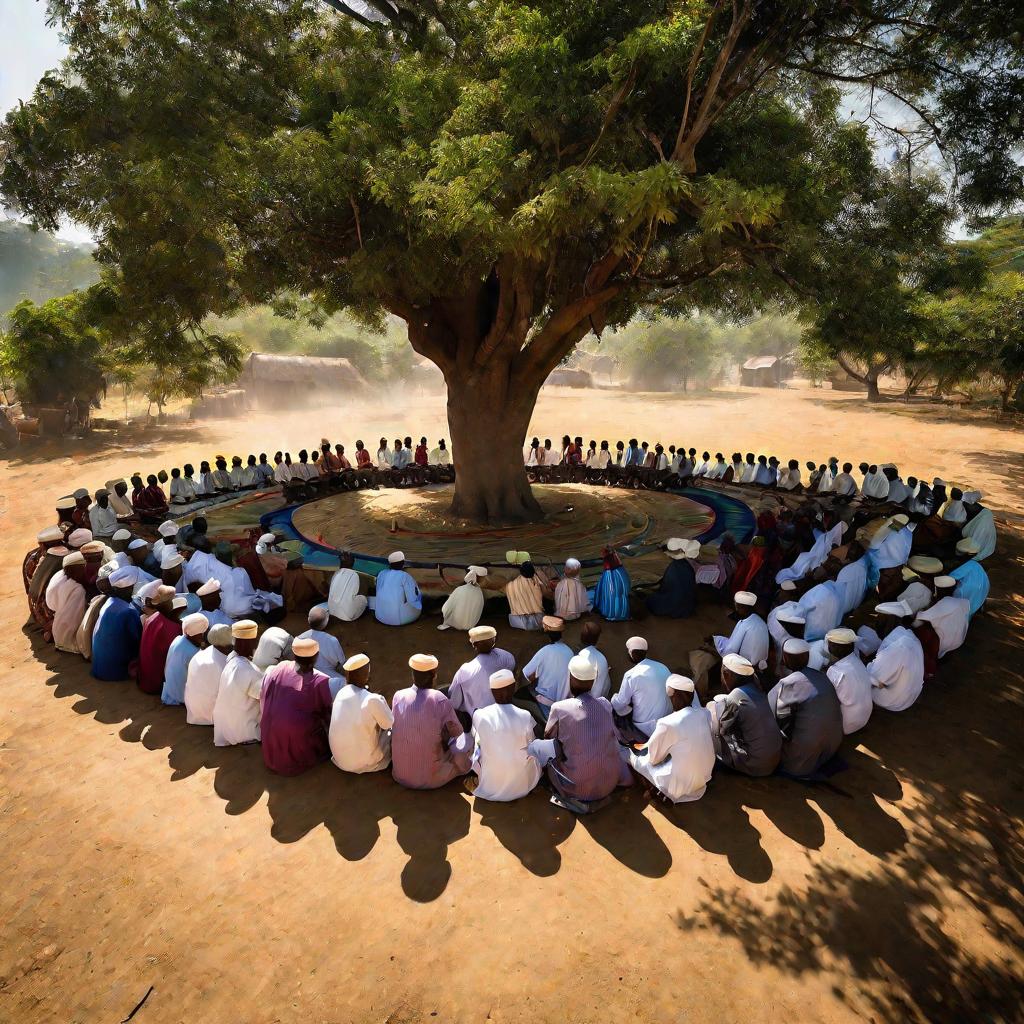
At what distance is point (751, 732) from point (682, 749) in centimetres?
71

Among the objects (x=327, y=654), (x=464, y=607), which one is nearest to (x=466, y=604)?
(x=464, y=607)

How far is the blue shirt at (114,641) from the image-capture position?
720 cm

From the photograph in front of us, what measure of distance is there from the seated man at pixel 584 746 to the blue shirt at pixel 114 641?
A: 5.15 meters

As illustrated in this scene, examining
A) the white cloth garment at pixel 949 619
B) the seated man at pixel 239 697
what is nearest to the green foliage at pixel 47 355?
the seated man at pixel 239 697

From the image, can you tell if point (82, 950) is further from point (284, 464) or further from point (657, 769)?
point (284, 464)

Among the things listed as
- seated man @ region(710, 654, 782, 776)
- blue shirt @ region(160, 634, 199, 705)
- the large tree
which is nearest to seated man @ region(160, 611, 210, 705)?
blue shirt @ region(160, 634, 199, 705)

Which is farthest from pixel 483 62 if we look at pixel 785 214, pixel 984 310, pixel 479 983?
pixel 984 310

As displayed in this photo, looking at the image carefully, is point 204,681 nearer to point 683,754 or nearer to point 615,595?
point 683,754

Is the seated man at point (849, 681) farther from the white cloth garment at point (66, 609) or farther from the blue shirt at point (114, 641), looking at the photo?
the white cloth garment at point (66, 609)

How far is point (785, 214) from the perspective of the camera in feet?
28.9

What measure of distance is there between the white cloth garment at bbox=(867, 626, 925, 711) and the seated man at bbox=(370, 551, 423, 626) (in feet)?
18.0

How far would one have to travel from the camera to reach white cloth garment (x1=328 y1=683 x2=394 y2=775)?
5.39 m

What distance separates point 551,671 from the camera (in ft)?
20.6

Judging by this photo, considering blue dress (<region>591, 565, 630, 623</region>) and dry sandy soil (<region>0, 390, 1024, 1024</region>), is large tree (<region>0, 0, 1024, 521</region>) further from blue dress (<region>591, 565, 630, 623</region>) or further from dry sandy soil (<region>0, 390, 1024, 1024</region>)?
dry sandy soil (<region>0, 390, 1024, 1024</region>)
